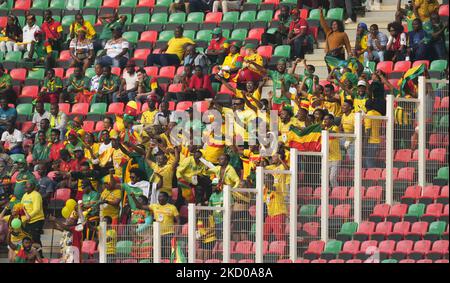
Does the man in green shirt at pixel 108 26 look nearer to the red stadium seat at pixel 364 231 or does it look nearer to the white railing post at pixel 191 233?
the white railing post at pixel 191 233

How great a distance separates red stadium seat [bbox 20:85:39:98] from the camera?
31841 millimetres

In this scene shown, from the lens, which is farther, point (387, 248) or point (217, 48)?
point (217, 48)

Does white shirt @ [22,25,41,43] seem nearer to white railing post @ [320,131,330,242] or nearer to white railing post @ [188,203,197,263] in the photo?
white railing post @ [188,203,197,263]

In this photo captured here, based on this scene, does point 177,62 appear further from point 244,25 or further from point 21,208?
point 21,208

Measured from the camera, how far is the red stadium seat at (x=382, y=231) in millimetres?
24734

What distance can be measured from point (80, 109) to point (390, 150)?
7188mm

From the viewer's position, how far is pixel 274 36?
3084 centimetres

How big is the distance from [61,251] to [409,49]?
5952 millimetres

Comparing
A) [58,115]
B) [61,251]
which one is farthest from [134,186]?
[58,115]

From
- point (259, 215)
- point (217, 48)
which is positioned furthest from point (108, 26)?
point (259, 215)

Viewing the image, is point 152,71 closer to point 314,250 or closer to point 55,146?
point 55,146

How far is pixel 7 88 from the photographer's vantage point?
104 ft

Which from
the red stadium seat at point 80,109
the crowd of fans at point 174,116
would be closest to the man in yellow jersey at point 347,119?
the crowd of fans at point 174,116
